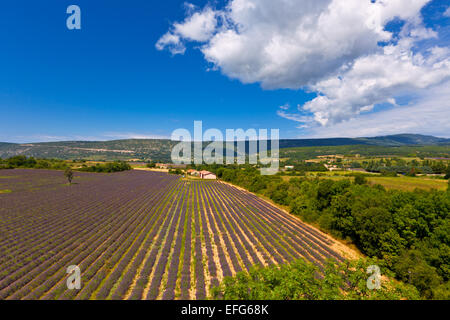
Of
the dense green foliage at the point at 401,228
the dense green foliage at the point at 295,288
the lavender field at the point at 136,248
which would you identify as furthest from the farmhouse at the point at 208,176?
the dense green foliage at the point at 295,288

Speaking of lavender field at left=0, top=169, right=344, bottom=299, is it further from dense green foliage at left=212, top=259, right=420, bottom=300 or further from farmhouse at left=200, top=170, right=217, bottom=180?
farmhouse at left=200, top=170, right=217, bottom=180

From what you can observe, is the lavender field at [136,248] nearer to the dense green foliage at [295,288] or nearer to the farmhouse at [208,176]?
the dense green foliage at [295,288]

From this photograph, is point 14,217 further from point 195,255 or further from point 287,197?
point 287,197

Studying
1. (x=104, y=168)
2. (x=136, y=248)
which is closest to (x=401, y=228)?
(x=136, y=248)

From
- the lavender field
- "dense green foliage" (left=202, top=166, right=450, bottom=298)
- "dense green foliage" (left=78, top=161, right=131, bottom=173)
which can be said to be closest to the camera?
the lavender field

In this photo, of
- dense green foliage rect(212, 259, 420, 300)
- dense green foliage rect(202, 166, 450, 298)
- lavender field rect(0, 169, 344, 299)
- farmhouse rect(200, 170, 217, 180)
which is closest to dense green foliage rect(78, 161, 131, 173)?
farmhouse rect(200, 170, 217, 180)

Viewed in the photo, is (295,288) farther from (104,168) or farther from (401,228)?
(104,168)
